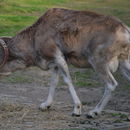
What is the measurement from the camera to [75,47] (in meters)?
12.0

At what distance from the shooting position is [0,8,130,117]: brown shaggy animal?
11766mm

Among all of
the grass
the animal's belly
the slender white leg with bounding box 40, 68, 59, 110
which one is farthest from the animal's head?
the grass

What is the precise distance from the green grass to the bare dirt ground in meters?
8.88

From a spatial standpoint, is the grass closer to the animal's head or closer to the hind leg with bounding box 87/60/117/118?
the animal's head

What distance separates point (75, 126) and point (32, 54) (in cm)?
201

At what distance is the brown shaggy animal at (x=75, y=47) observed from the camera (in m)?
11.8

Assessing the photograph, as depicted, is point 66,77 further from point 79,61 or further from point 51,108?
point 51,108

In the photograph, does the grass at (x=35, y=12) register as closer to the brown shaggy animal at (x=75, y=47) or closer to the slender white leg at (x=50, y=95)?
the slender white leg at (x=50, y=95)

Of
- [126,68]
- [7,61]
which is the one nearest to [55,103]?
[7,61]

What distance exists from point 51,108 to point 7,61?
1.19 metres

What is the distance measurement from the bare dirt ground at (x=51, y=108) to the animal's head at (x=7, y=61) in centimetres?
63

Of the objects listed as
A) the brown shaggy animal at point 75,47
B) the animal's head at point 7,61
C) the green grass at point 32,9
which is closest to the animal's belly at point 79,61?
the brown shaggy animal at point 75,47

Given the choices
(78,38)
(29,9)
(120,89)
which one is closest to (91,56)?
(78,38)

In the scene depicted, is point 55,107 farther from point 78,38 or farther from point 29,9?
point 29,9
